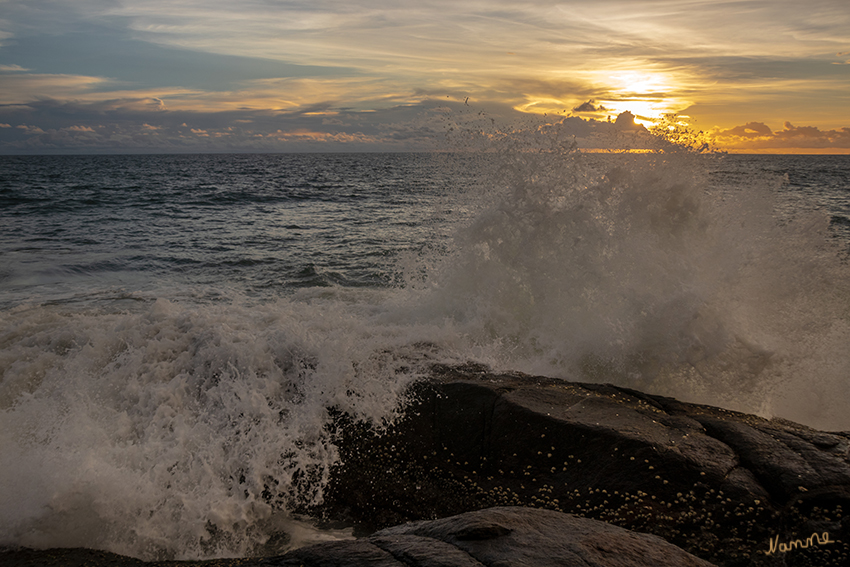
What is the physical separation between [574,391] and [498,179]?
348 centimetres

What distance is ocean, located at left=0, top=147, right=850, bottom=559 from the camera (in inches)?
140

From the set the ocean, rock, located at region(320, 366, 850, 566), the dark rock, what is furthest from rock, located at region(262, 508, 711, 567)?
the ocean

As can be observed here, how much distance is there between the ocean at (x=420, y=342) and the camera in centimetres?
356

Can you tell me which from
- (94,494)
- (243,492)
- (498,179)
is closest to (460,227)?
(498,179)

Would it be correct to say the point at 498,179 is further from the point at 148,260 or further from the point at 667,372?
the point at 148,260

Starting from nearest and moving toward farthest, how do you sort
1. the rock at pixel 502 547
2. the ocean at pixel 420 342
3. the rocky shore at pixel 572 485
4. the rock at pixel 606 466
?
the rock at pixel 502 547, the rocky shore at pixel 572 485, the rock at pixel 606 466, the ocean at pixel 420 342

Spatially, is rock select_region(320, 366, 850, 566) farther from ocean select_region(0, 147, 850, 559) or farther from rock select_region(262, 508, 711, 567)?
rock select_region(262, 508, 711, 567)

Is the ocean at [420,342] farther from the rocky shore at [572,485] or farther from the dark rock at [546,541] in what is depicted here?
the dark rock at [546,541]
